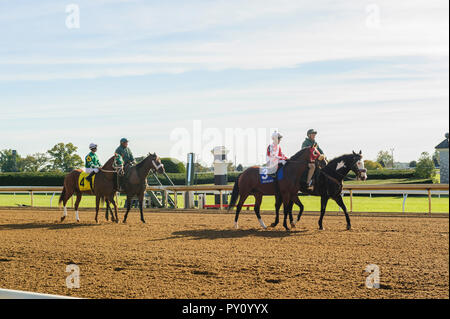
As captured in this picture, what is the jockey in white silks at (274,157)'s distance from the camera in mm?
10922

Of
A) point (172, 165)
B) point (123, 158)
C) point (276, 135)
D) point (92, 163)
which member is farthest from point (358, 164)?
point (172, 165)

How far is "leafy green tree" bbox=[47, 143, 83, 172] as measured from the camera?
3872 cm

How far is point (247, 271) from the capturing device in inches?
260

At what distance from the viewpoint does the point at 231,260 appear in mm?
7406

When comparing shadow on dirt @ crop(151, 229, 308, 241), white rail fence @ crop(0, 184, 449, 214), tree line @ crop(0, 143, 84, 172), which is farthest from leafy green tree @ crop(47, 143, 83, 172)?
shadow on dirt @ crop(151, 229, 308, 241)

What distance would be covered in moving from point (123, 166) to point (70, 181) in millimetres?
1946

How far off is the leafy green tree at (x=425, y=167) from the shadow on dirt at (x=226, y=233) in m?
22.2

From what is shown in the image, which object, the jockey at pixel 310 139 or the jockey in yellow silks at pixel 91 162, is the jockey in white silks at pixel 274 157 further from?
the jockey in yellow silks at pixel 91 162

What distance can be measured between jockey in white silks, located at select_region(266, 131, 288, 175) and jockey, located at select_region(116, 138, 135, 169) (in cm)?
395

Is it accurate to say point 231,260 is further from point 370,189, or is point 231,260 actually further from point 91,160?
point 370,189

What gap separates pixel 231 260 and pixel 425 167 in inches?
1032

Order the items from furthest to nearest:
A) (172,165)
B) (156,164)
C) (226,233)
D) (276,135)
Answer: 1. (172,165)
2. (156,164)
3. (276,135)
4. (226,233)

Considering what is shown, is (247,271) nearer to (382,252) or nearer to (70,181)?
(382,252)
